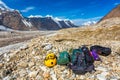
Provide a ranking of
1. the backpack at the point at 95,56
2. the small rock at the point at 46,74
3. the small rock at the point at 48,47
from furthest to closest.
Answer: the small rock at the point at 48,47 < the backpack at the point at 95,56 < the small rock at the point at 46,74

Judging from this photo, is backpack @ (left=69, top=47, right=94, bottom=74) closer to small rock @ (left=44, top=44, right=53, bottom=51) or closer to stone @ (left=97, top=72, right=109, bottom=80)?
stone @ (left=97, top=72, right=109, bottom=80)

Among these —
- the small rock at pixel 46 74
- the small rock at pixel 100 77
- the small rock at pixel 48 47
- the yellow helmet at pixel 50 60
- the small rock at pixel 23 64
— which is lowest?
the small rock at pixel 100 77

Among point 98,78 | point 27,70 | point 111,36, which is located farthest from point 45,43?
point 111,36

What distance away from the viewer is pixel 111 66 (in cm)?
1780

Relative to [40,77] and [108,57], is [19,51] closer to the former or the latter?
[40,77]

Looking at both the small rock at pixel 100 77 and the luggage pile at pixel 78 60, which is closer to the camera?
the small rock at pixel 100 77

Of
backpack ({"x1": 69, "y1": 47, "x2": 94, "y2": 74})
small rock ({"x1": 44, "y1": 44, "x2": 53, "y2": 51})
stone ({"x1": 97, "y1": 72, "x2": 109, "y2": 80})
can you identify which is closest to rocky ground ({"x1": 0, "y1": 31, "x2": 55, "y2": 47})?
small rock ({"x1": 44, "y1": 44, "x2": 53, "y2": 51})

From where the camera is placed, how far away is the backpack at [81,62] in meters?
16.9

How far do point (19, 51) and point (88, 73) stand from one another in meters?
7.75

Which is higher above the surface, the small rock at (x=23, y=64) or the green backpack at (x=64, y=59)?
the green backpack at (x=64, y=59)

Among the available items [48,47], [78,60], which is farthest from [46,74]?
[48,47]

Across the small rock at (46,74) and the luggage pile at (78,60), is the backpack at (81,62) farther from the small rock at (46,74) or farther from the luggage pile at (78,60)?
the small rock at (46,74)

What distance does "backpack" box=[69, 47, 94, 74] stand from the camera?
16906 mm

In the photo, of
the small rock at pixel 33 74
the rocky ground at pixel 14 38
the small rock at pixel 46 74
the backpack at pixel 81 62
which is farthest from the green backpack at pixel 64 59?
the rocky ground at pixel 14 38
